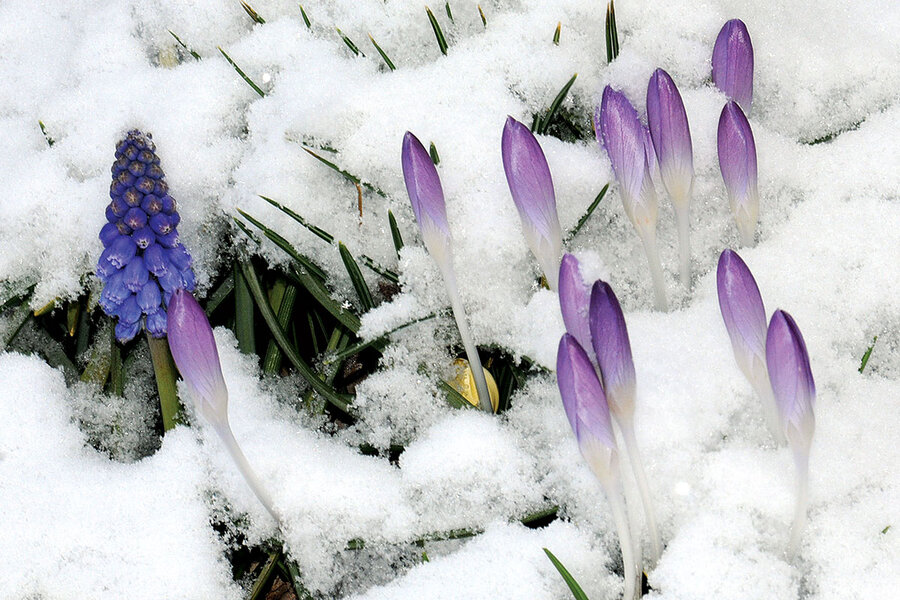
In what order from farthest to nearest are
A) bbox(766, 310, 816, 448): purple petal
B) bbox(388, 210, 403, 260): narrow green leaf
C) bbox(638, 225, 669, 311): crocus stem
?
bbox(388, 210, 403, 260): narrow green leaf → bbox(638, 225, 669, 311): crocus stem → bbox(766, 310, 816, 448): purple petal

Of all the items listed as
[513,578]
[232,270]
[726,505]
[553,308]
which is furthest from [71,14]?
[726,505]

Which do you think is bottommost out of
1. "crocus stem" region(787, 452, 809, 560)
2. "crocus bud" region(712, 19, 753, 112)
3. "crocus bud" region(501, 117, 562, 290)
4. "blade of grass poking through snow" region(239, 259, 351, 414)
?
"blade of grass poking through snow" region(239, 259, 351, 414)

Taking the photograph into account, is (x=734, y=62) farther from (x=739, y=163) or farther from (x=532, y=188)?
(x=532, y=188)

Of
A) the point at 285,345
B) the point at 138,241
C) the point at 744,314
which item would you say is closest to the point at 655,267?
the point at 744,314

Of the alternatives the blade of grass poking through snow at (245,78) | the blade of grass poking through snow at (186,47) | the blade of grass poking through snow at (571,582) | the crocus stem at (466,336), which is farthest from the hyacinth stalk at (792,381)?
the blade of grass poking through snow at (186,47)

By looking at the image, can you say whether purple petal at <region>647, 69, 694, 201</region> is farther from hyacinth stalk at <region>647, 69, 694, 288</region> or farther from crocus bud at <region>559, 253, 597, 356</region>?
crocus bud at <region>559, 253, 597, 356</region>

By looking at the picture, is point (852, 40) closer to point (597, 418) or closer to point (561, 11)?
point (561, 11)

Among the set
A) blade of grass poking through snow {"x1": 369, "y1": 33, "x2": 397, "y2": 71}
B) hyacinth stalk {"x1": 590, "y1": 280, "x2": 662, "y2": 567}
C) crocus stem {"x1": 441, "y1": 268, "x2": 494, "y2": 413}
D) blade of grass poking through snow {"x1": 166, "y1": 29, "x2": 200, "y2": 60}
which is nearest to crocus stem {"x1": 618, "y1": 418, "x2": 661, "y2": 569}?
hyacinth stalk {"x1": 590, "y1": 280, "x2": 662, "y2": 567}
